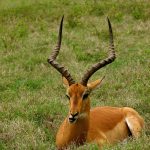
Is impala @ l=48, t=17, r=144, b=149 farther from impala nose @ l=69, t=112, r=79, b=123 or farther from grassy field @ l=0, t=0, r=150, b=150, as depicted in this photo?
grassy field @ l=0, t=0, r=150, b=150

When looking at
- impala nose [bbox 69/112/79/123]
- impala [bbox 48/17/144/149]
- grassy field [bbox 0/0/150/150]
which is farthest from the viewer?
grassy field [bbox 0/0/150/150]

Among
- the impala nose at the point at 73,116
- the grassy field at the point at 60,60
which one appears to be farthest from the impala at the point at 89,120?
the grassy field at the point at 60,60

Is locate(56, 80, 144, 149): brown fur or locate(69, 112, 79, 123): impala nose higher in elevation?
locate(69, 112, 79, 123): impala nose

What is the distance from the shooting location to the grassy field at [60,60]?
8617 millimetres

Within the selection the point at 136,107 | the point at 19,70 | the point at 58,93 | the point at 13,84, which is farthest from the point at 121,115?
the point at 19,70

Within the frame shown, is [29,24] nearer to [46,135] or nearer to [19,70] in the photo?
[19,70]

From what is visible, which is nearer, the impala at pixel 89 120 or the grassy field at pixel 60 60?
the impala at pixel 89 120

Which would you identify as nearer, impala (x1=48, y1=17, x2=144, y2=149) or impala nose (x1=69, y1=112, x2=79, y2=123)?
impala nose (x1=69, y1=112, x2=79, y2=123)

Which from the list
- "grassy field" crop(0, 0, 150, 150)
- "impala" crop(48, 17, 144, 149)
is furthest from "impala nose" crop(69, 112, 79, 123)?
"grassy field" crop(0, 0, 150, 150)

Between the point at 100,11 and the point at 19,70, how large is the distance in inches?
325

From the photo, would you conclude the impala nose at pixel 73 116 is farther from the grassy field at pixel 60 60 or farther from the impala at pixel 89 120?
the grassy field at pixel 60 60

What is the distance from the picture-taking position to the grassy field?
28.3 feet

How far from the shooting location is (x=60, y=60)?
1380cm

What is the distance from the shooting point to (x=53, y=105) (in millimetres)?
9562
